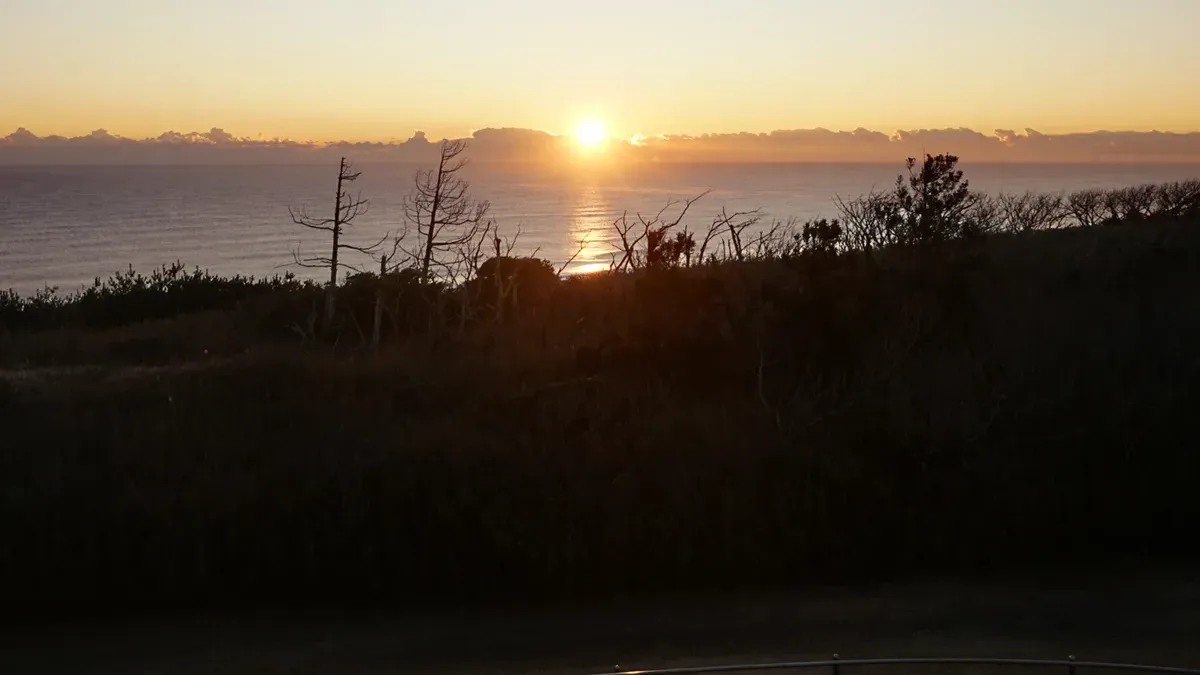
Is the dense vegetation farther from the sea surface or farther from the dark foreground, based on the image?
the sea surface

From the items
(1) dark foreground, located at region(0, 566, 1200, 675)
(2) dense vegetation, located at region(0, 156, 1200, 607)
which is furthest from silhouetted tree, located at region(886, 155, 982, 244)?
(1) dark foreground, located at region(0, 566, 1200, 675)

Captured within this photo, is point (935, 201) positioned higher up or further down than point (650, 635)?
higher up

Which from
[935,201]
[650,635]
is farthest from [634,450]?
[935,201]

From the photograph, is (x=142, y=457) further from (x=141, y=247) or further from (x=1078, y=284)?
(x=141, y=247)

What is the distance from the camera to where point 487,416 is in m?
16.8

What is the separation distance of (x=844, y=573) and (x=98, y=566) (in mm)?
10207

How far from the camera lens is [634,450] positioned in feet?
51.8

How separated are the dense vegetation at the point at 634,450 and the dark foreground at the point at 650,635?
0.56 metres

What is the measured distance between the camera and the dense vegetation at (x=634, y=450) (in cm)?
1438

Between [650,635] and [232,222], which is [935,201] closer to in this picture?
[650,635]

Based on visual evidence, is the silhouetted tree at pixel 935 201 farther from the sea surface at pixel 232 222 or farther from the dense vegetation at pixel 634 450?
the sea surface at pixel 232 222

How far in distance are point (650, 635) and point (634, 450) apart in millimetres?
3011

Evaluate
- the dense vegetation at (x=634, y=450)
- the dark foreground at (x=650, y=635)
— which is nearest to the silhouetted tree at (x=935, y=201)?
the dense vegetation at (x=634, y=450)

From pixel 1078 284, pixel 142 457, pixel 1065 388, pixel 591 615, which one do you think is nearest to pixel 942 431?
pixel 1065 388
